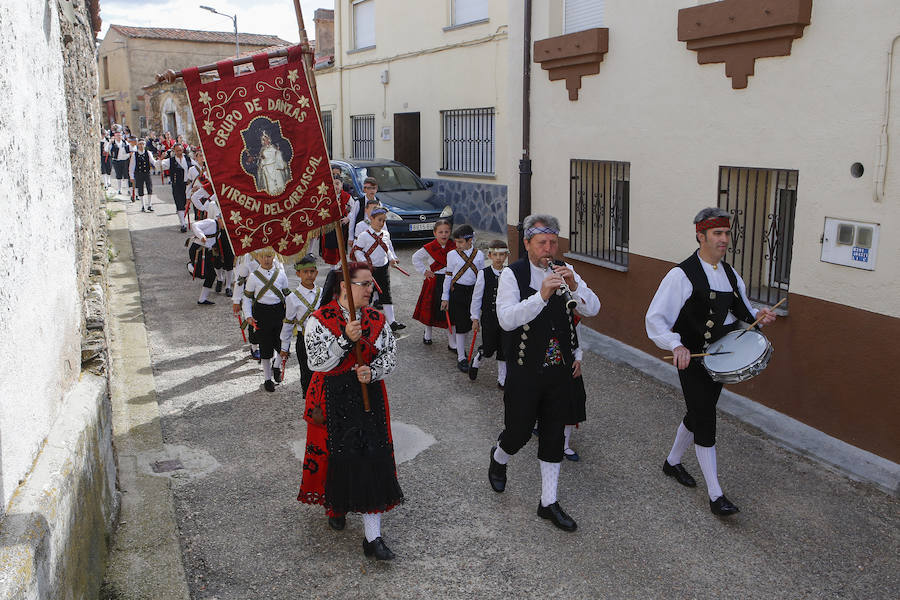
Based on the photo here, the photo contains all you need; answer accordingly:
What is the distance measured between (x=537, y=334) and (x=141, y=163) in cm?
1724

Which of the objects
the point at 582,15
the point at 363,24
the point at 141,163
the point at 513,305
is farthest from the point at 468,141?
the point at 513,305


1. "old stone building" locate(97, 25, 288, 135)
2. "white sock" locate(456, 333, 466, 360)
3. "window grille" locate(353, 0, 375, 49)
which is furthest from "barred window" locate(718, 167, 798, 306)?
"old stone building" locate(97, 25, 288, 135)

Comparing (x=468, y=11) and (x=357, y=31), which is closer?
(x=468, y=11)

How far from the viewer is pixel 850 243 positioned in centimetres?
570

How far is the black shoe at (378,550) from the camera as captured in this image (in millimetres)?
4355

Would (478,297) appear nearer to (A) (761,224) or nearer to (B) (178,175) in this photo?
(A) (761,224)

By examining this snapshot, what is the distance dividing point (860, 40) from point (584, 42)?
336 centimetres

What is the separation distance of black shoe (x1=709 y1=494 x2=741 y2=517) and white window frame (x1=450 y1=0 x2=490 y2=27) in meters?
12.8

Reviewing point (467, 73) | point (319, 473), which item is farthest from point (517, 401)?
point (467, 73)

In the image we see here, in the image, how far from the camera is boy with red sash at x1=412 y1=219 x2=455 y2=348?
328 inches

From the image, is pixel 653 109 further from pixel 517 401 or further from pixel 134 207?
pixel 134 207

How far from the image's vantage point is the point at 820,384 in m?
5.96

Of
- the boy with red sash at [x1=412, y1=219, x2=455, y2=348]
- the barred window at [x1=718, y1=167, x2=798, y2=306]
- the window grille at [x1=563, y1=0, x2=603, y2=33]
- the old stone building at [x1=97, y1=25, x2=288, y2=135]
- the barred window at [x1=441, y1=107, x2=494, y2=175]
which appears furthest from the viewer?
the old stone building at [x1=97, y1=25, x2=288, y2=135]

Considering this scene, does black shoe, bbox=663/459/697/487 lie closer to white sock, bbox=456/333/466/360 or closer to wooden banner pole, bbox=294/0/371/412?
wooden banner pole, bbox=294/0/371/412
